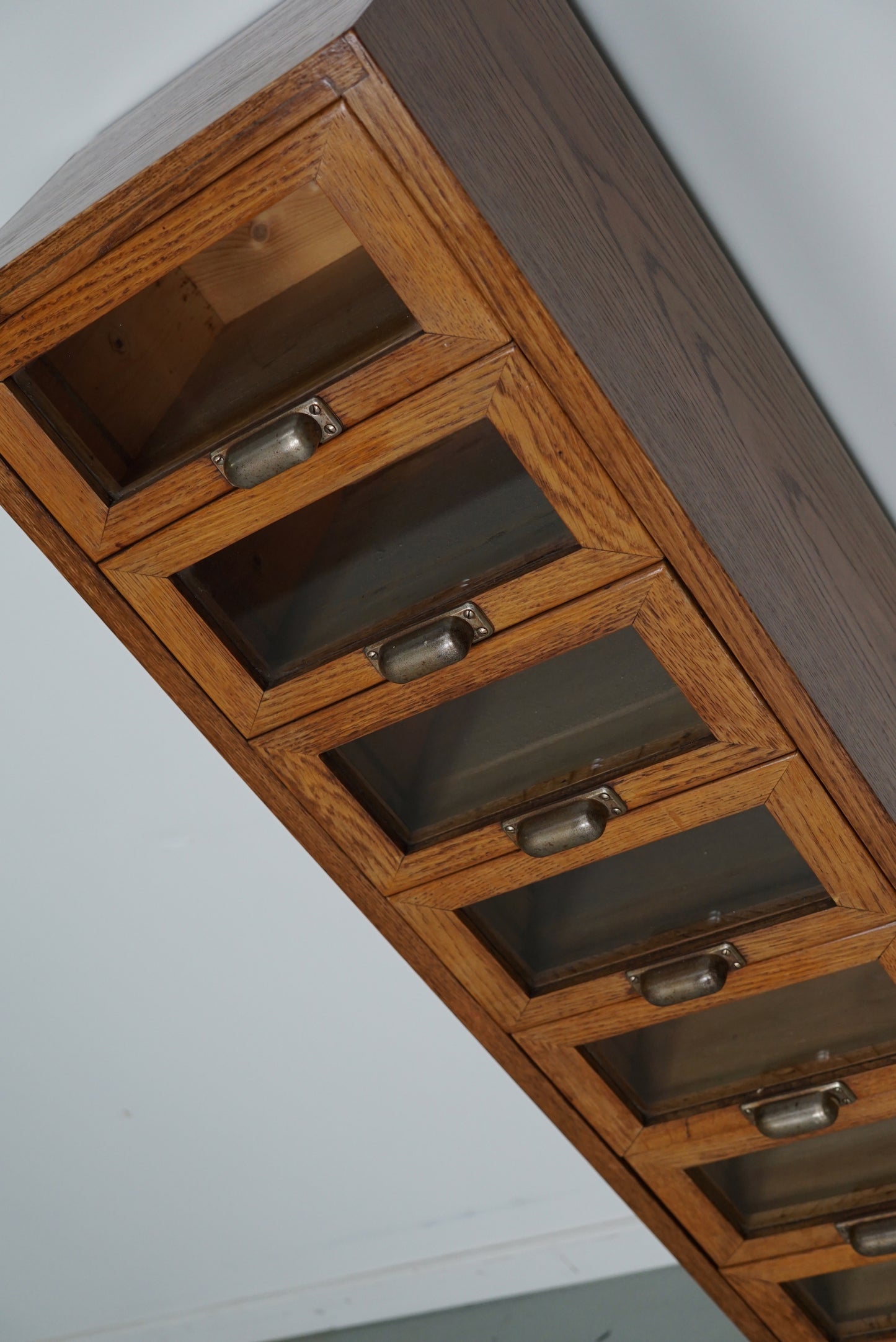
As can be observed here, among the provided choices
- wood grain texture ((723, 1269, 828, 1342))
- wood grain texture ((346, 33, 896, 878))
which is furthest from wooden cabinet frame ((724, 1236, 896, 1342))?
wood grain texture ((346, 33, 896, 878))

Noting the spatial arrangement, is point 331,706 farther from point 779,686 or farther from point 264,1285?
point 264,1285

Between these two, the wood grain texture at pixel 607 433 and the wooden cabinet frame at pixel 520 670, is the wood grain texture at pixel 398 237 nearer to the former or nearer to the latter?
the wood grain texture at pixel 607 433

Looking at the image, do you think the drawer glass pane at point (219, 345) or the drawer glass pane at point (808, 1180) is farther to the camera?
the drawer glass pane at point (808, 1180)

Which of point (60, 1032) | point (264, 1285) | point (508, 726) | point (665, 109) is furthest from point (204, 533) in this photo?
point (264, 1285)

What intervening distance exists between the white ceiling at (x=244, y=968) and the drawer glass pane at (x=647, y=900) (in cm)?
40

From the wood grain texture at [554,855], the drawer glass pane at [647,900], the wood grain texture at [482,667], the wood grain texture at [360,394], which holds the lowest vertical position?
the drawer glass pane at [647,900]

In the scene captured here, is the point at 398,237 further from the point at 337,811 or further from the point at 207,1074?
the point at 207,1074

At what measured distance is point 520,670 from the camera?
69 centimetres

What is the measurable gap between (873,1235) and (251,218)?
79 cm

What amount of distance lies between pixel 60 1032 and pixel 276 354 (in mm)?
1178

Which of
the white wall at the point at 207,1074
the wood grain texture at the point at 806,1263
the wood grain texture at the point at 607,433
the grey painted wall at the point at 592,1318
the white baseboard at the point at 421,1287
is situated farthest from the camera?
the white baseboard at the point at 421,1287

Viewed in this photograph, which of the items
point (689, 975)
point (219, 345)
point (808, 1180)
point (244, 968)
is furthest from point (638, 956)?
point (244, 968)

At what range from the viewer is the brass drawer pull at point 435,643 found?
66cm

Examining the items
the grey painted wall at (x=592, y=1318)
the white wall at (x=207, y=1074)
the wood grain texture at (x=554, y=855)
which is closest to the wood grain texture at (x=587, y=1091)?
the wood grain texture at (x=554, y=855)
